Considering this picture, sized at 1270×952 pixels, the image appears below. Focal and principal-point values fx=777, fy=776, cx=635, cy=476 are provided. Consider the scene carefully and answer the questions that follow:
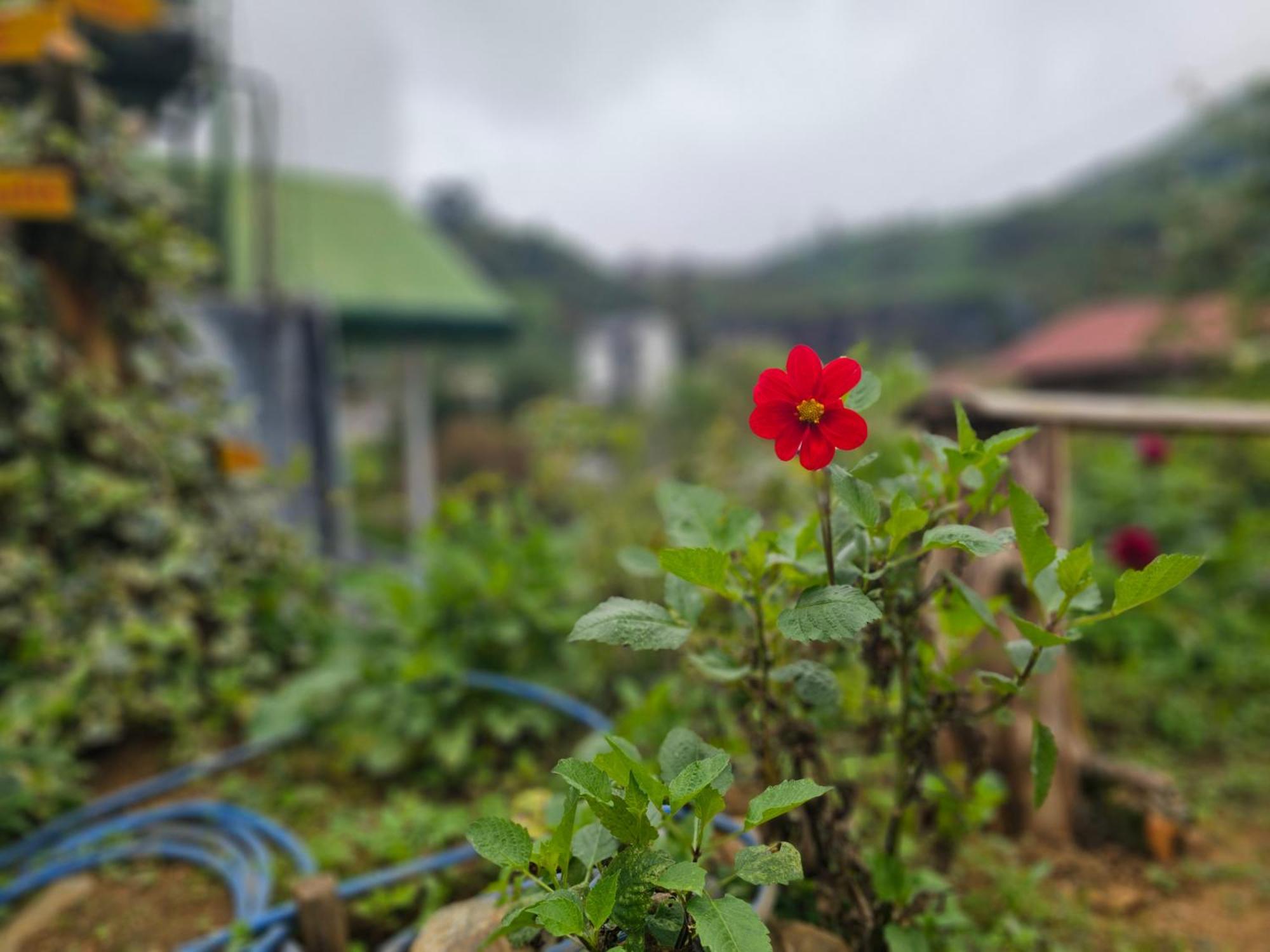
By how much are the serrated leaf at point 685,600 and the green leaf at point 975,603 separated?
1.00 ft

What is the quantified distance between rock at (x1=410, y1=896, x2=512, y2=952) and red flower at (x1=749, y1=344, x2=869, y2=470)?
654mm

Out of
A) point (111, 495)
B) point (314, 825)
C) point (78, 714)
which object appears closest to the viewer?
point (314, 825)

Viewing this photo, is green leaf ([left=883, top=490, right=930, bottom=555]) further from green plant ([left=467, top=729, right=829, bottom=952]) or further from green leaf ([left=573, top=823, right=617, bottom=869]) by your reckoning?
green leaf ([left=573, top=823, right=617, bottom=869])

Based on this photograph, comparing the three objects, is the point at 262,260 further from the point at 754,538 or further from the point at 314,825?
the point at 754,538

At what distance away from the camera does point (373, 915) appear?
1348 mm

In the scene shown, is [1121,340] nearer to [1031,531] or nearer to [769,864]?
[1031,531]

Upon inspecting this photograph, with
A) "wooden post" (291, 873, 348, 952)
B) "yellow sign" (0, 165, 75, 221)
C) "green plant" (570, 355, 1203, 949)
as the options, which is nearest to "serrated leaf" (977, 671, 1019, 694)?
"green plant" (570, 355, 1203, 949)

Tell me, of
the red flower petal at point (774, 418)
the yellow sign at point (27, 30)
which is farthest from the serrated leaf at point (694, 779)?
the yellow sign at point (27, 30)

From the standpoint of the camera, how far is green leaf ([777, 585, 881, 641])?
2.43 feet

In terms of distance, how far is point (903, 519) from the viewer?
0.81m

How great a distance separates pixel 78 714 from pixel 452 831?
127 centimetres

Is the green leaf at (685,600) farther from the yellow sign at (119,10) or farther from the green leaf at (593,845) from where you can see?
the yellow sign at (119,10)

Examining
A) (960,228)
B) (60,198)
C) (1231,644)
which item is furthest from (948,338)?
(60,198)

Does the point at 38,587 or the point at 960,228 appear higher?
the point at 960,228
